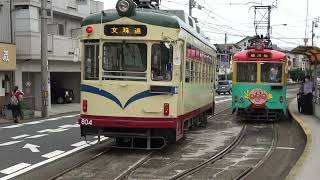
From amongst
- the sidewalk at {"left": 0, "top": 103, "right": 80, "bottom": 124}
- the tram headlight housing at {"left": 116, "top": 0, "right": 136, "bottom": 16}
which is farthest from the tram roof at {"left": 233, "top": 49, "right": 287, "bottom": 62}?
the sidewalk at {"left": 0, "top": 103, "right": 80, "bottom": 124}

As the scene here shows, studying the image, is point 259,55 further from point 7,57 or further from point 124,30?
point 7,57

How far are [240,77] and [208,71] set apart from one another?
3056 mm

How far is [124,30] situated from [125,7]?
0.52m

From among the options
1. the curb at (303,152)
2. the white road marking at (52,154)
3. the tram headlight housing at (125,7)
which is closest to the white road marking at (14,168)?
the white road marking at (52,154)

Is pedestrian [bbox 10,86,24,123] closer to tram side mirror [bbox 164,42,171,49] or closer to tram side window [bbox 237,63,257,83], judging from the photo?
tram side window [bbox 237,63,257,83]

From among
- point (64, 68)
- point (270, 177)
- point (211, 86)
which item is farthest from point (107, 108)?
point (64, 68)

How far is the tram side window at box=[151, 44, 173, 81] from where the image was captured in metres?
12.3

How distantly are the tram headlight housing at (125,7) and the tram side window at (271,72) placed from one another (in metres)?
9.69

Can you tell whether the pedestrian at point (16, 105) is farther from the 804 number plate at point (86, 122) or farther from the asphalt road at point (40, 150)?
the 804 number plate at point (86, 122)

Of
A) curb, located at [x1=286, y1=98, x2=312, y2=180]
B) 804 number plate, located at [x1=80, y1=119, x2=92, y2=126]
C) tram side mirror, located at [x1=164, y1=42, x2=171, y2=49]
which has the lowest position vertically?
curb, located at [x1=286, y1=98, x2=312, y2=180]

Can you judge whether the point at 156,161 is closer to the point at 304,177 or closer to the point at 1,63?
the point at 304,177

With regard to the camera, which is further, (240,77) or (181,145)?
(240,77)

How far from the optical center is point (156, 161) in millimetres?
11844

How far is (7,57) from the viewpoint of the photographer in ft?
87.1
